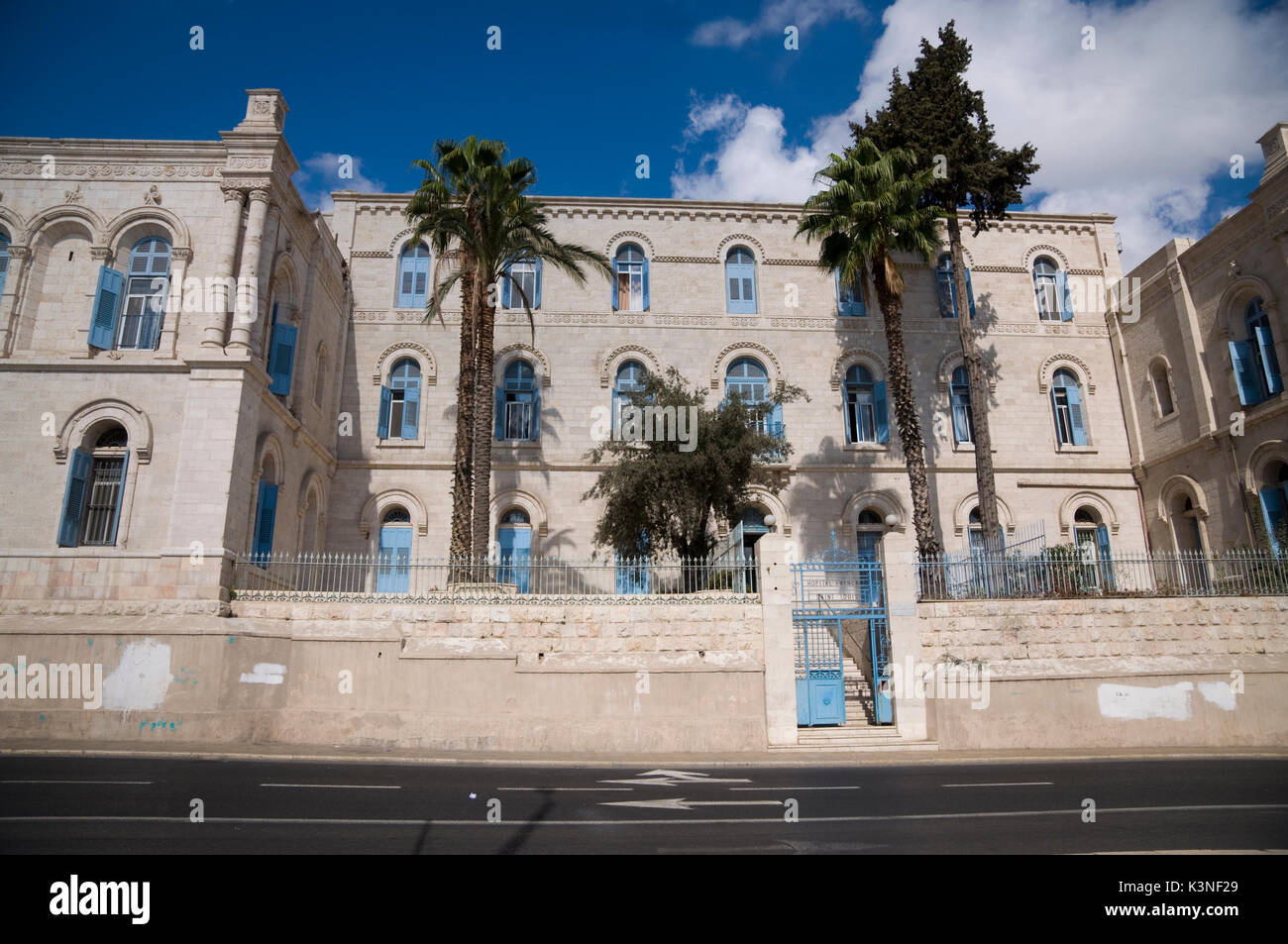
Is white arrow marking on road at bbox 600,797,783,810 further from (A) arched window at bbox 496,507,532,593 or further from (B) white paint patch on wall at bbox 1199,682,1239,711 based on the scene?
(A) arched window at bbox 496,507,532,593

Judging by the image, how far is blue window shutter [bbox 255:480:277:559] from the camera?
1634 centimetres

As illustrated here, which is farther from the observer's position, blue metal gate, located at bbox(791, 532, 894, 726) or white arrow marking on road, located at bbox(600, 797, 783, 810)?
blue metal gate, located at bbox(791, 532, 894, 726)

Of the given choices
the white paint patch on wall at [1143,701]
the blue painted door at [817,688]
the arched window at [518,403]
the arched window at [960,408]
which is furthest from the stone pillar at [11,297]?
the arched window at [960,408]

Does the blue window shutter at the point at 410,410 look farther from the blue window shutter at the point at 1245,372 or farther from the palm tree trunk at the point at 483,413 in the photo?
the blue window shutter at the point at 1245,372

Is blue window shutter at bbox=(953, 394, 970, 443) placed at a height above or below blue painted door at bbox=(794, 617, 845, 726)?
above

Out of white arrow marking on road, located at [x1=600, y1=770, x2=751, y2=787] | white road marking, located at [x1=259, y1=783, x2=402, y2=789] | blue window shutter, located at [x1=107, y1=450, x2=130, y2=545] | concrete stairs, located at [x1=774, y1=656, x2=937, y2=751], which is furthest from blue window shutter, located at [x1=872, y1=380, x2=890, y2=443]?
blue window shutter, located at [x1=107, y1=450, x2=130, y2=545]

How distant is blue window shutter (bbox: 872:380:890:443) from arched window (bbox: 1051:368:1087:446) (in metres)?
5.21

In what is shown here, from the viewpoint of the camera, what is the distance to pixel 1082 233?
25.3 metres

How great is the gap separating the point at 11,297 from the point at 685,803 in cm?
1677

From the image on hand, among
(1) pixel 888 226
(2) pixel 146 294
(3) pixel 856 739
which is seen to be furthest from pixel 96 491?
(1) pixel 888 226

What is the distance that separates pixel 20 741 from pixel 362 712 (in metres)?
5.09

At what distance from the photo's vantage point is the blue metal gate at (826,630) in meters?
14.2

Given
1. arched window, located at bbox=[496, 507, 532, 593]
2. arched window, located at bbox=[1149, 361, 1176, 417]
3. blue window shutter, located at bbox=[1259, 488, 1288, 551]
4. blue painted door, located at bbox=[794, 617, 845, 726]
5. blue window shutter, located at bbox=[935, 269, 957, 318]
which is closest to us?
blue painted door, located at bbox=[794, 617, 845, 726]

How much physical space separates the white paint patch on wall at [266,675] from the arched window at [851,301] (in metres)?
17.8
